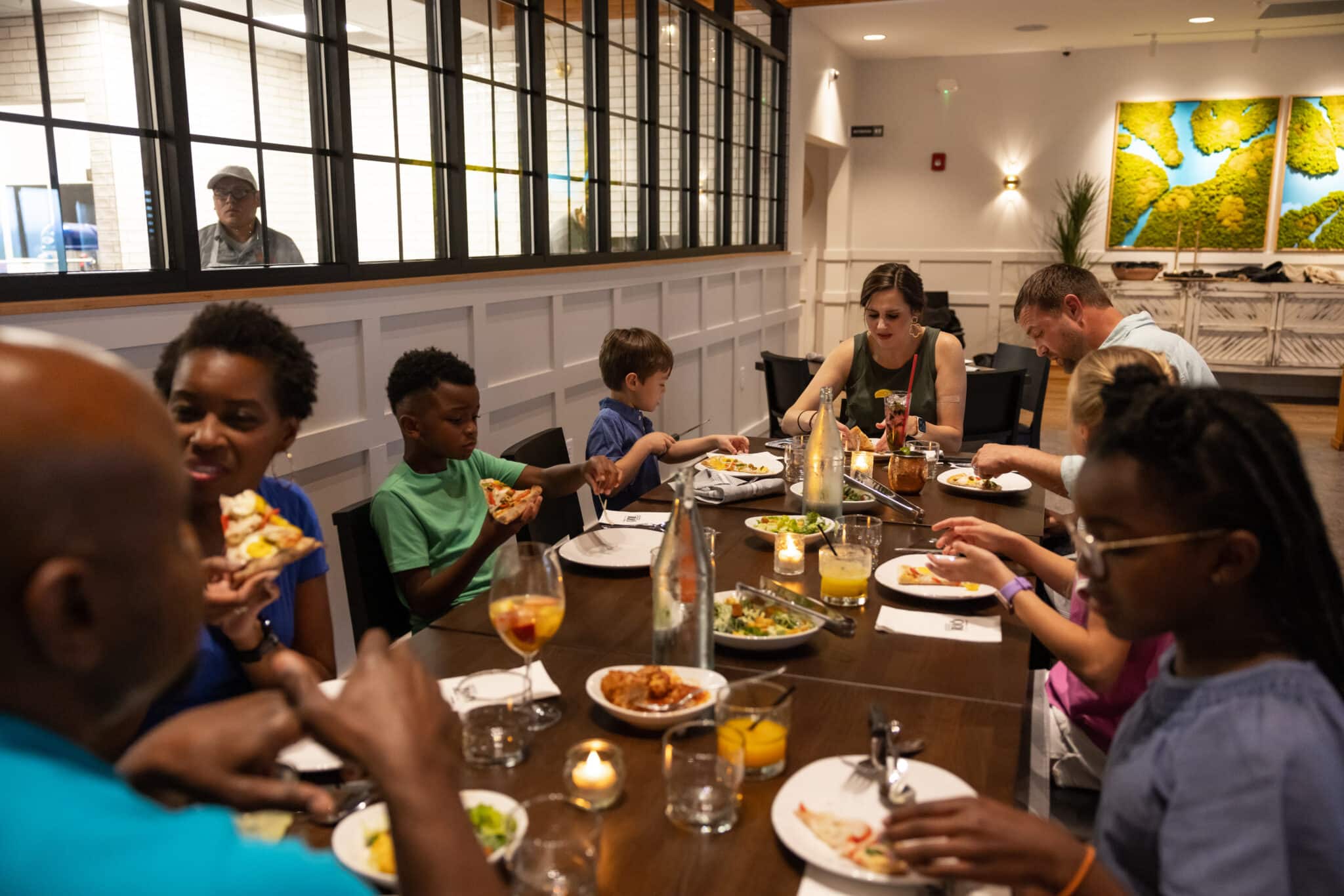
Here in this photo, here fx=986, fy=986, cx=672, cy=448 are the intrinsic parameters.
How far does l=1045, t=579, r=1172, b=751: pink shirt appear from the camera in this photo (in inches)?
62.7

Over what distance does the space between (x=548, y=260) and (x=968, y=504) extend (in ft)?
→ 7.89

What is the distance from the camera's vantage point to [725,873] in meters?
1.01

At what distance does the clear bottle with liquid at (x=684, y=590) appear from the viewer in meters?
1.43

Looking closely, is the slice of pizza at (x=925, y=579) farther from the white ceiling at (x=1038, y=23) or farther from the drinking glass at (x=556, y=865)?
the white ceiling at (x=1038, y=23)

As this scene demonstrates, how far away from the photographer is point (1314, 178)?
29.3 feet

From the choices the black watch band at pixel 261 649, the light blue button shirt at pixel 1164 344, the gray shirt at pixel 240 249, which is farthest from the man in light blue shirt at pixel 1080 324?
the gray shirt at pixel 240 249

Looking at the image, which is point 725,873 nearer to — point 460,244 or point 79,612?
point 79,612

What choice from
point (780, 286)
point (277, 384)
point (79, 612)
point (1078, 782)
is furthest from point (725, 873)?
point (780, 286)

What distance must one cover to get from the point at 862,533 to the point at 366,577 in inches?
40.5

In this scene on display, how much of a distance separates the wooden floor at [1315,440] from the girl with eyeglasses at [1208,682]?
4073mm

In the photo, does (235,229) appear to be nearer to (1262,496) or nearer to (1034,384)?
(1262,496)

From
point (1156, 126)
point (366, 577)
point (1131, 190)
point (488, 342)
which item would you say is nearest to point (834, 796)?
point (366, 577)

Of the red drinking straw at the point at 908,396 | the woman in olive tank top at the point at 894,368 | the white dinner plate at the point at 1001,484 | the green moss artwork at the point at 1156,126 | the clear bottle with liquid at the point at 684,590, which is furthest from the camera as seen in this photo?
the green moss artwork at the point at 1156,126

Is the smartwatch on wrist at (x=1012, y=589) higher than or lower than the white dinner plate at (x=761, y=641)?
higher
